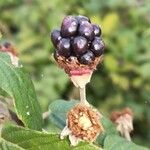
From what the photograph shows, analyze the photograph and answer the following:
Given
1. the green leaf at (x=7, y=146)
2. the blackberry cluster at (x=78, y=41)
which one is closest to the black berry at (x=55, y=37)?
the blackberry cluster at (x=78, y=41)

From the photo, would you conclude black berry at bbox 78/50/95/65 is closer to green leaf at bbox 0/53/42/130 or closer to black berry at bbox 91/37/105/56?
black berry at bbox 91/37/105/56

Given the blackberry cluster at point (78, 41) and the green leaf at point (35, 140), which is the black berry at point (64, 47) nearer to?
the blackberry cluster at point (78, 41)

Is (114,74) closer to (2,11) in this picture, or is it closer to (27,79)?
(2,11)

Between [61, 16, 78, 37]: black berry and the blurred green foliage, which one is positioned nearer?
[61, 16, 78, 37]: black berry

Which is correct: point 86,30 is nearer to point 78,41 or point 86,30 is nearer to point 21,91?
point 78,41

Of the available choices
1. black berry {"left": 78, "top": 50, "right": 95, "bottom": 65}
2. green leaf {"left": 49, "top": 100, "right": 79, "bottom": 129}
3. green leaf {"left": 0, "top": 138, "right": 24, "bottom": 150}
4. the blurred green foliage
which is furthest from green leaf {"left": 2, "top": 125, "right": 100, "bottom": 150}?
the blurred green foliage

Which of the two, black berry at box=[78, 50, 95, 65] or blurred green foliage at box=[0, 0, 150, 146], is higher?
black berry at box=[78, 50, 95, 65]

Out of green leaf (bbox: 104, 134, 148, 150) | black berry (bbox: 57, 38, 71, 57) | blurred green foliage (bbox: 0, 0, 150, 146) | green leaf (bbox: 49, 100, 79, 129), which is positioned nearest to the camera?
black berry (bbox: 57, 38, 71, 57)
